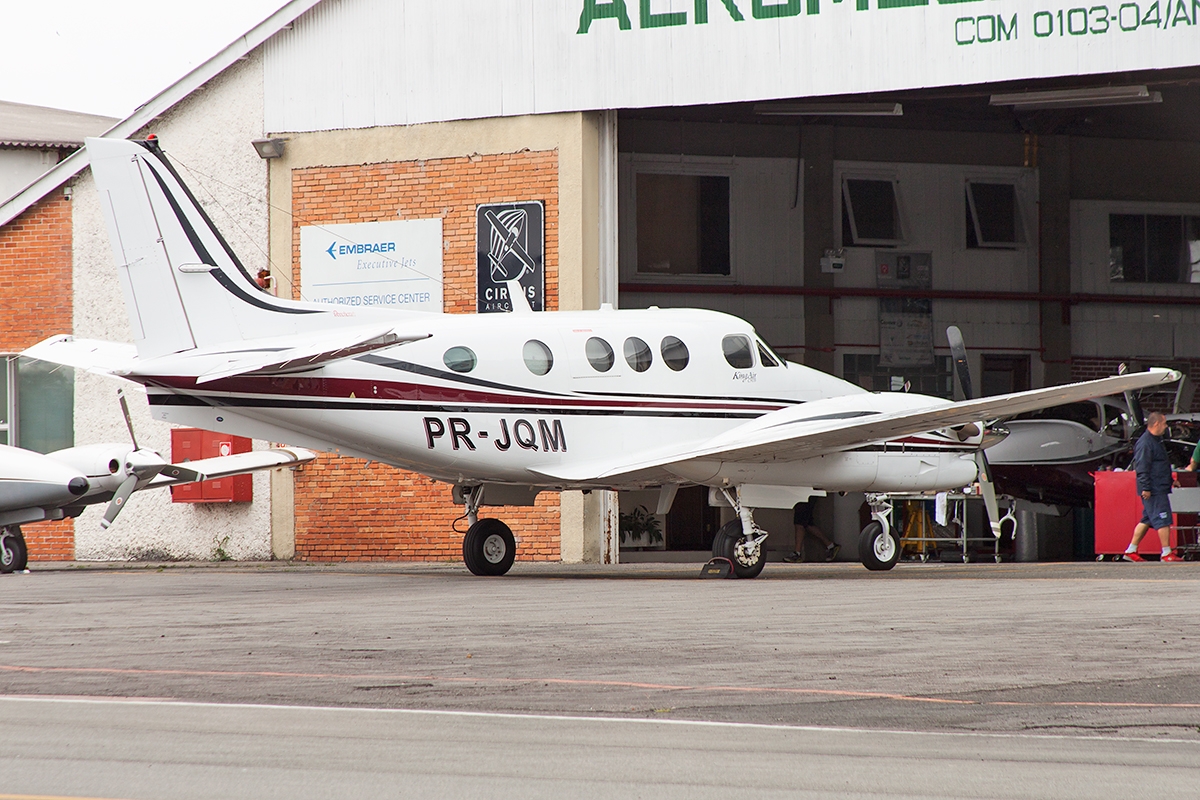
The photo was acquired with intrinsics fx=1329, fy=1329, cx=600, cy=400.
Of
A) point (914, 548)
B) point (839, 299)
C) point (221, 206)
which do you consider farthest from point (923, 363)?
point (221, 206)

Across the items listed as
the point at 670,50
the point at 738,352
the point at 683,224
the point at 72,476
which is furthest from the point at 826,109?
the point at 72,476

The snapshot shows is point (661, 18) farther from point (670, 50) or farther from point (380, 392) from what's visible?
point (380, 392)

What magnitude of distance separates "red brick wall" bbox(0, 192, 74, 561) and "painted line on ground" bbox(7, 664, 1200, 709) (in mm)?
16450

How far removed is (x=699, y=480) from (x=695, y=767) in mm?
10490

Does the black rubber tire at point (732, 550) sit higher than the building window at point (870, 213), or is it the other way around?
the building window at point (870, 213)

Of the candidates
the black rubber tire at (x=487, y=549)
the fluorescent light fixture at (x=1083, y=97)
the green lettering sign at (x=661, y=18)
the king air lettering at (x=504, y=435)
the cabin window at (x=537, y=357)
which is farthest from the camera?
the fluorescent light fixture at (x=1083, y=97)

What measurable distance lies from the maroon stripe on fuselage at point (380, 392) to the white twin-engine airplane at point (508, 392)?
0.02 m

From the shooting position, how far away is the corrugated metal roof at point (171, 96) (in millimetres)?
21656

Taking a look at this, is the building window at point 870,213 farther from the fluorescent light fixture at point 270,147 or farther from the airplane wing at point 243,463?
the airplane wing at point 243,463

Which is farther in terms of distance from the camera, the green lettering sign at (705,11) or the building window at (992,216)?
the building window at (992,216)

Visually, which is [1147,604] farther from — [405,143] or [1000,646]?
[405,143]

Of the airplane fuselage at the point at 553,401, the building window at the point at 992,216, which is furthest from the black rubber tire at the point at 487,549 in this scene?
the building window at the point at 992,216

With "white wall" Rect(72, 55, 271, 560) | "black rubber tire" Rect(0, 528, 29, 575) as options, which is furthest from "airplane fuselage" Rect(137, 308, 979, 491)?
"white wall" Rect(72, 55, 271, 560)

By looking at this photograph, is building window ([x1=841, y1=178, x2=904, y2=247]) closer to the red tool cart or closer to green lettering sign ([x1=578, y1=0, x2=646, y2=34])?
the red tool cart
